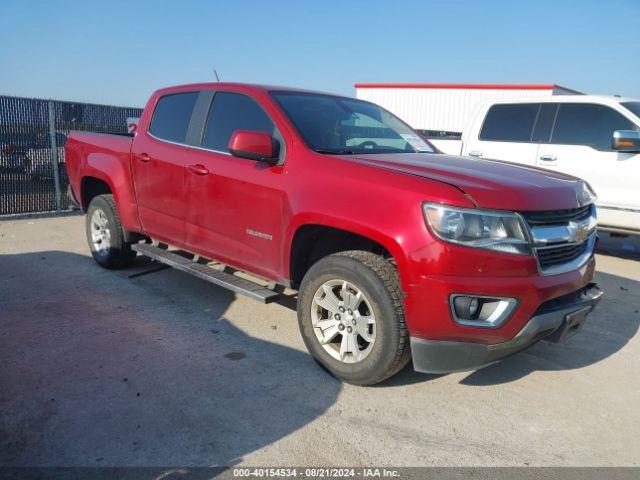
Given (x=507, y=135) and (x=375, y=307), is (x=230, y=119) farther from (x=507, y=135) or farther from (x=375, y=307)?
(x=507, y=135)

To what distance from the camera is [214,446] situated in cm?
258

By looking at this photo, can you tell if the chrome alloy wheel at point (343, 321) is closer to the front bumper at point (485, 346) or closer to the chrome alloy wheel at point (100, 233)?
the front bumper at point (485, 346)

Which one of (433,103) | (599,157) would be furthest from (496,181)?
(433,103)

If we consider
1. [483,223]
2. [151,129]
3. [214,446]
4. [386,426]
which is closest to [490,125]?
[151,129]

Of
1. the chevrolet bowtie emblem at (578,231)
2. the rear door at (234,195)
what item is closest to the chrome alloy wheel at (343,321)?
the rear door at (234,195)

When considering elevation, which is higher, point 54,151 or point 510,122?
point 510,122

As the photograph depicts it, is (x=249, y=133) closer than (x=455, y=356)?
No

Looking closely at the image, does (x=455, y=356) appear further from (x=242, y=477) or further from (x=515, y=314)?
(x=242, y=477)

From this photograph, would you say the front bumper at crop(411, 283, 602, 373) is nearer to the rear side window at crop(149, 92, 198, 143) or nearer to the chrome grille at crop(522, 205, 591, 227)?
the chrome grille at crop(522, 205, 591, 227)

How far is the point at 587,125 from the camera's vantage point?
694cm

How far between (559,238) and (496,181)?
49 centimetres

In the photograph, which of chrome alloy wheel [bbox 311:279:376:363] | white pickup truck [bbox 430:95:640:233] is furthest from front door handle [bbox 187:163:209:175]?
white pickup truck [bbox 430:95:640:233]

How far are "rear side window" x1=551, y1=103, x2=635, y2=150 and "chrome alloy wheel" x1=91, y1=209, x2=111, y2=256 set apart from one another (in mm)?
5882

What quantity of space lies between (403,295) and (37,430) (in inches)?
80.1
